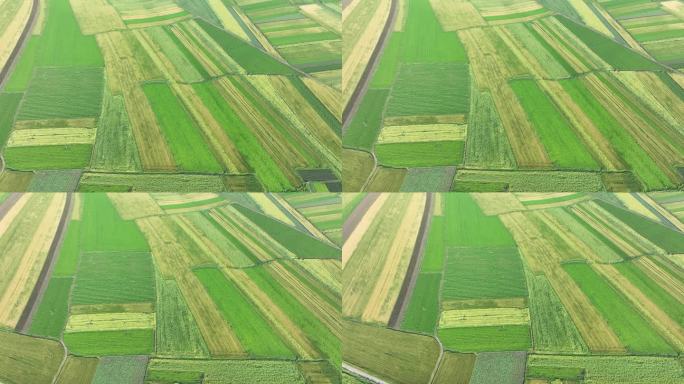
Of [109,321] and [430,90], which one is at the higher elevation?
[430,90]

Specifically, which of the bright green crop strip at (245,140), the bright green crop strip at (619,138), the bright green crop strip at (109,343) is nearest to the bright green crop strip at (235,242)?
the bright green crop strip at (245,140)

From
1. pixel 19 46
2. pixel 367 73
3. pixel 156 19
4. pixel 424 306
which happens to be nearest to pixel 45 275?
pixel 19 46

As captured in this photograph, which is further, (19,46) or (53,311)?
(19,46)

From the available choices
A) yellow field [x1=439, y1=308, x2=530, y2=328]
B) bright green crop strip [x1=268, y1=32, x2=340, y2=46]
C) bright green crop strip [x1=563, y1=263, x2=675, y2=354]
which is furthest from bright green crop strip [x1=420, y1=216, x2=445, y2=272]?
bright green crop strip [x1=268, y1=32, x2=340, y2=46]

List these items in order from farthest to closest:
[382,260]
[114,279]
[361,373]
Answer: [382,260], [114,279], [361,373]

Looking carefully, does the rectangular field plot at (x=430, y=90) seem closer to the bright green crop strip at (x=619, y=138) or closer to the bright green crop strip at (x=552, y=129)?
the bright green crop strip at (x=552, y=129)

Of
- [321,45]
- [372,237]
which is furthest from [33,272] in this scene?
[321,45]

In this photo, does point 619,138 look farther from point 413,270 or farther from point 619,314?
point 413,270

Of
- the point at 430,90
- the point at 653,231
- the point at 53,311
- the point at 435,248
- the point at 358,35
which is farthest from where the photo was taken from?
the point at 358,35

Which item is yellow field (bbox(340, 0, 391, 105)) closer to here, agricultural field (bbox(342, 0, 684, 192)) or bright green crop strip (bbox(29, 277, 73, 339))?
agricultural field (bbox(342, 0, 684, 192))
